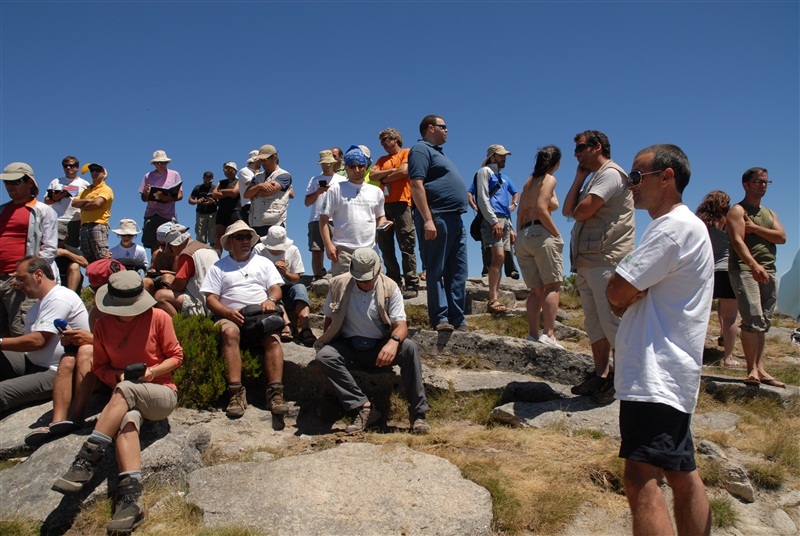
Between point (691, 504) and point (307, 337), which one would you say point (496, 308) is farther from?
point (691, 504)

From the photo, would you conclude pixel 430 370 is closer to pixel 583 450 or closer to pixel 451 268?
pixel 451 268

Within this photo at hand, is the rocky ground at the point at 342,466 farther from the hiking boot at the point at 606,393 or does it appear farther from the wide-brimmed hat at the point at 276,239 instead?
the wide-brimmed hat at the point at 276,239

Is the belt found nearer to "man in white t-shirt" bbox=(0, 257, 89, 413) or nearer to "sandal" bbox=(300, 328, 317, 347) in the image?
"sandal" bbox=(300, 328, 317, 347)

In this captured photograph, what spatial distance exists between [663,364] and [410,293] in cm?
611

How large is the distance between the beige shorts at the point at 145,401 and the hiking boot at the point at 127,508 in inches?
17.3

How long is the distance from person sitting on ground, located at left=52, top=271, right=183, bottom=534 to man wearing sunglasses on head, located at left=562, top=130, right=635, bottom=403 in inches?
133

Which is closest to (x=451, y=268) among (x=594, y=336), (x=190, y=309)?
(x=594, y=336)

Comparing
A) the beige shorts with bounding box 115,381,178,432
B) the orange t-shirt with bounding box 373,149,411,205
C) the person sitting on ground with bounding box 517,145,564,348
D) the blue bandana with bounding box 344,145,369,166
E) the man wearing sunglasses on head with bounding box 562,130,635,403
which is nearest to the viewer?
the beige shorts with bounding box 115,381,178,432

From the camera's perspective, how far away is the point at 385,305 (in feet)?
19.5

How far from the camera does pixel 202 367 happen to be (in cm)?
608

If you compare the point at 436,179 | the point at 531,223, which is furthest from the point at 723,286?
the point at 436,179

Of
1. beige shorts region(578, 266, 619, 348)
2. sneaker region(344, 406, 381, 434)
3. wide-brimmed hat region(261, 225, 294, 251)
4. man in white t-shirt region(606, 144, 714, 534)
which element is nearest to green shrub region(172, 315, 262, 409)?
sneaker region(344, 406, 381, 434)

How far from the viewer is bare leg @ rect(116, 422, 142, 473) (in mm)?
4371

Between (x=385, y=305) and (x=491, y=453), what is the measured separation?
5.58 ft
